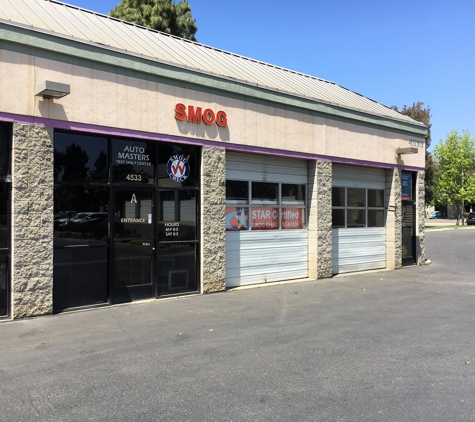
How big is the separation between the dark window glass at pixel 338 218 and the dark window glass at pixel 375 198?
1.44m

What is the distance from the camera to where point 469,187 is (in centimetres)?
5031

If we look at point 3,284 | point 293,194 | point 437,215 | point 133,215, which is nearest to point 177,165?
point 133,215

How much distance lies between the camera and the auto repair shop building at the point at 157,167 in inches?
308

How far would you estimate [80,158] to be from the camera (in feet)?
28.0

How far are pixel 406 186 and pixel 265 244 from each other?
21.7ft

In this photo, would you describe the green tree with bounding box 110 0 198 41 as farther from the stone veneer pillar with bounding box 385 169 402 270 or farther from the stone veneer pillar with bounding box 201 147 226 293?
the stone veneer pillar with bounding box 201 147 226 293

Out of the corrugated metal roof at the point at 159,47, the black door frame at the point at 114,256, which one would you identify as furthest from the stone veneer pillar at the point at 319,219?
the black door frame at the point at 114,256

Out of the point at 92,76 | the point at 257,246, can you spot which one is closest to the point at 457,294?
the point at 257,246

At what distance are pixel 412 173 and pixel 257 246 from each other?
7.43 metres

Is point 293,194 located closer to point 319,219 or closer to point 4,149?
point 319,219

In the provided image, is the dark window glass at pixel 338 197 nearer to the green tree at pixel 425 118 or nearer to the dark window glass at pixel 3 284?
the dark window glass at pixel 3 284

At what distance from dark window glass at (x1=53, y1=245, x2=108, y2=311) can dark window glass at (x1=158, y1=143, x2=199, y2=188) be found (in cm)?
202

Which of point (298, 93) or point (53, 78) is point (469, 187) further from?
point (53, 78)

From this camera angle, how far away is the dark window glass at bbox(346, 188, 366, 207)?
1386 cm
